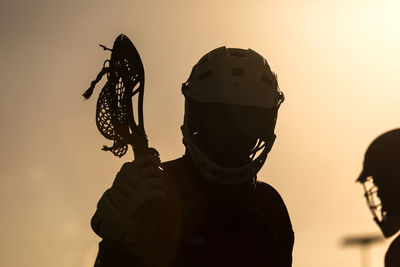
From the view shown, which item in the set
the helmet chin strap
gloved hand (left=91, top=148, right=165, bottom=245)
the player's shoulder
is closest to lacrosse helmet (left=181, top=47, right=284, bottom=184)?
the player's shoulder

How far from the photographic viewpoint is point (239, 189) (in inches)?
450

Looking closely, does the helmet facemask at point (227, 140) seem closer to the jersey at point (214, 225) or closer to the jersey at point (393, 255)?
the jersey at point (214, 225)

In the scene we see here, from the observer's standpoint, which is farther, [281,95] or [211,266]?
[281,95]

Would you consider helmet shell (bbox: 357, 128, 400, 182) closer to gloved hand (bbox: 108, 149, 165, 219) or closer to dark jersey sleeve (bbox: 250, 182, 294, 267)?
dark jersey sleeve (bbox: 250, 182, 294, 267)

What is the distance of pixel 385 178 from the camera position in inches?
436

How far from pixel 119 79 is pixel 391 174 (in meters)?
3.25

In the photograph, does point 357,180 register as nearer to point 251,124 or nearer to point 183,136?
point 251,124

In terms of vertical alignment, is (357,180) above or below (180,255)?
above

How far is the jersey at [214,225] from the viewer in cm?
1106

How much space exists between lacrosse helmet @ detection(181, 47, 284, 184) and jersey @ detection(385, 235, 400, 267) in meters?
1.76

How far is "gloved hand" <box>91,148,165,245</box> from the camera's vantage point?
10164mm

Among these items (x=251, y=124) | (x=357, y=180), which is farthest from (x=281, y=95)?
(x=357, y=180)

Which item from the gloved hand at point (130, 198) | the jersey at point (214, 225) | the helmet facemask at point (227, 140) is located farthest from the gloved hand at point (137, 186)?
the helmet facemask at point (227, 140)

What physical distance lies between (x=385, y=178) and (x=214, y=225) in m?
2.01
